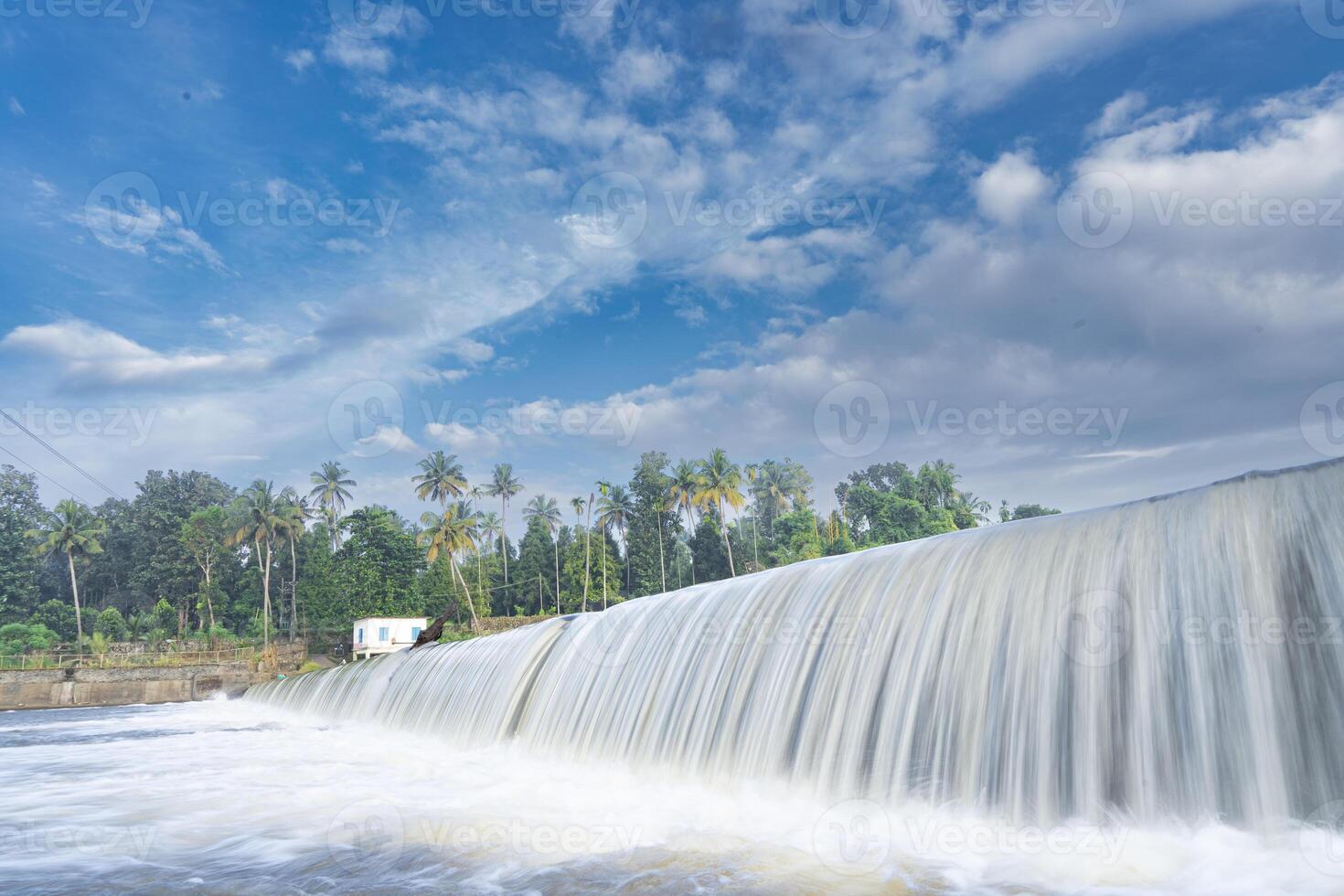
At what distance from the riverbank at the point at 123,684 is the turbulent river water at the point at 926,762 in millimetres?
35473

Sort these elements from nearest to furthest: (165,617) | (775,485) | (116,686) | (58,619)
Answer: (116,686)
(58,619)
(165,617)
(775,485)

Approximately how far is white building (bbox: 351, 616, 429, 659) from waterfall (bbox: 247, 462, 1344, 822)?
145ft

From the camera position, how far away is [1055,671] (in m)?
5.16

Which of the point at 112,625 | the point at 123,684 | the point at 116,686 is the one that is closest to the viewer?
the point at 116,686

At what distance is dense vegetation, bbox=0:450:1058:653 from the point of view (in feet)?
189

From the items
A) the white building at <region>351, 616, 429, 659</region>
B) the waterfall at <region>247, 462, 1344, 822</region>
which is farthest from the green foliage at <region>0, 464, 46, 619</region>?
the waterfall at <region>247, 462, 1344, 822</region>

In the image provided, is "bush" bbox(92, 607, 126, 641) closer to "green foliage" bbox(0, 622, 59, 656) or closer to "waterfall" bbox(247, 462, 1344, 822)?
"green foliage" bbox(0, 622, 59, 656)

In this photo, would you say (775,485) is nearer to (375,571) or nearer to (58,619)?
(375,571)

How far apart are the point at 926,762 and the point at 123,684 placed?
44.6 metres

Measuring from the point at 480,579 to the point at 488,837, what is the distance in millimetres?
60021

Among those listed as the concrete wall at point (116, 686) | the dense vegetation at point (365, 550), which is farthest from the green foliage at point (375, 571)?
the concrete wall at point (116, 686)

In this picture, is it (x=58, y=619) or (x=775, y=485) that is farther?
(x=775, y=485)

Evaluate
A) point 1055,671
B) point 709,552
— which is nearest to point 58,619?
point 709,552

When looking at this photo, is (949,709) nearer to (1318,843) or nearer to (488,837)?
(1318,843)
